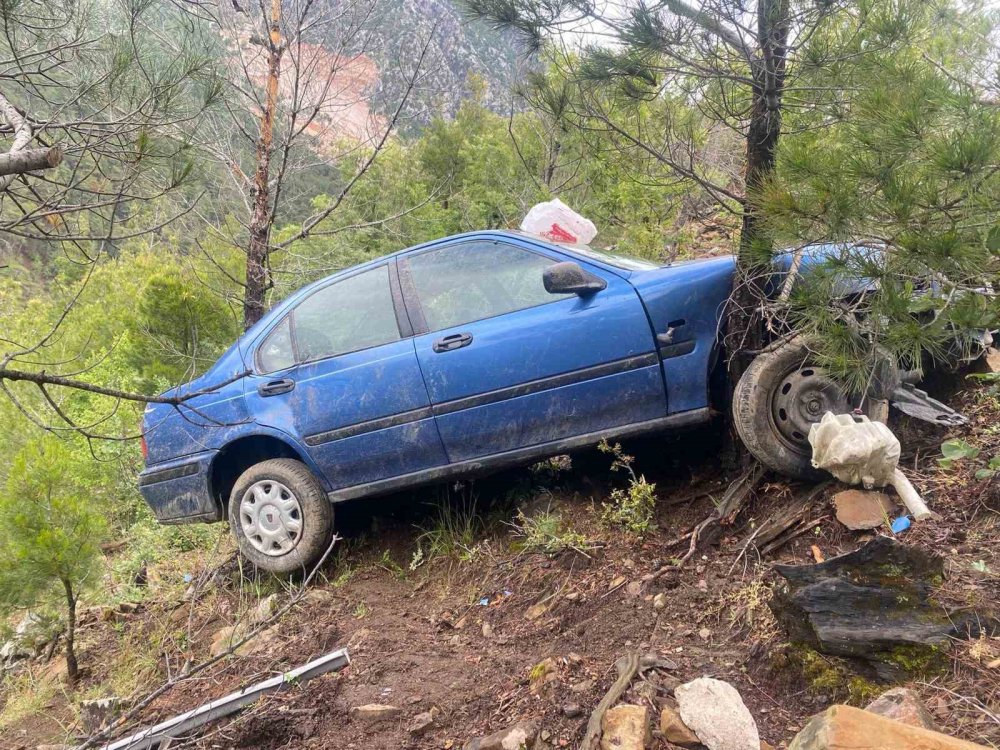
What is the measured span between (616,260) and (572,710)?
2.45 metres

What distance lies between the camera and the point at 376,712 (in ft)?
9.59

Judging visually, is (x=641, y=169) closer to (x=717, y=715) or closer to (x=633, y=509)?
(x=633, y=509)

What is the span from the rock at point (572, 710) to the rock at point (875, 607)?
2.61ft

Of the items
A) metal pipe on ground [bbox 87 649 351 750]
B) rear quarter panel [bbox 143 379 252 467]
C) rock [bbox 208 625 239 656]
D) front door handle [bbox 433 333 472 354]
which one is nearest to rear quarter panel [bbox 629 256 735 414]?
front door handle [bbox 433 333 472 354]

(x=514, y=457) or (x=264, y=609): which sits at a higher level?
(x=514, y=457)

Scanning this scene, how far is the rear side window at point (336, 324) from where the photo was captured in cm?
429

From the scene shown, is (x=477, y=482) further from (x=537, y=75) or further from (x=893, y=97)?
(x=893, y=97)

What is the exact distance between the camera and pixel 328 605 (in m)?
4.14

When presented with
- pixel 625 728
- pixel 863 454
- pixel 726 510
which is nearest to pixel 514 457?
pixel 726 510

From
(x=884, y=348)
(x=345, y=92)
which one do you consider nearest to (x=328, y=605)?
(x=884, y=348)

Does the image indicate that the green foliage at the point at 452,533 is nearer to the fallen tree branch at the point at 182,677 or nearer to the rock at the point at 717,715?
the fallen tree branch at the point at 182,677

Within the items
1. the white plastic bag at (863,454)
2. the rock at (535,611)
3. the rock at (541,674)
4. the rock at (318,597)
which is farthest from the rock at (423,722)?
the white plastic bag at (863,454)

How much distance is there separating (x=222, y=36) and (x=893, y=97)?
6.71 m

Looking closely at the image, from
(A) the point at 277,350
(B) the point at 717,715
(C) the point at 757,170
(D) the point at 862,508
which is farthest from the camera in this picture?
(A) the point at 277,350
